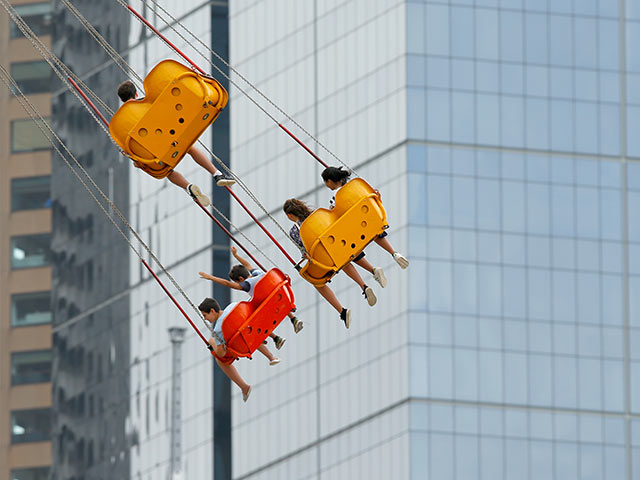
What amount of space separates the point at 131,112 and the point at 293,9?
63.1m

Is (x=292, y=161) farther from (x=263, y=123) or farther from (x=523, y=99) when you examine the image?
(x=523, y=99)

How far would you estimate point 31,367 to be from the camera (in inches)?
5182

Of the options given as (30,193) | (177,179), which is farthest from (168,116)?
(30,193)

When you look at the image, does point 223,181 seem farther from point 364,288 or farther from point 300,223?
point 364,288

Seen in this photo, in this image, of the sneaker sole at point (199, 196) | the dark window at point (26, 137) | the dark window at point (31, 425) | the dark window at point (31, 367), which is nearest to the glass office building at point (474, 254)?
the dark window at point (31, 425)

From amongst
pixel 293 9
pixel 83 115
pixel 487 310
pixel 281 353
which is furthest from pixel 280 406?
pixel 83 115

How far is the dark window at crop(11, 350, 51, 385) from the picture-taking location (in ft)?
429

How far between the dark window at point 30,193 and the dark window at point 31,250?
5.79ft

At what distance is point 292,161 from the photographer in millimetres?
102875

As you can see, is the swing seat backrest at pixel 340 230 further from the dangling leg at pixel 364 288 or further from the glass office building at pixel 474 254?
the glass office building at pixel 474 254

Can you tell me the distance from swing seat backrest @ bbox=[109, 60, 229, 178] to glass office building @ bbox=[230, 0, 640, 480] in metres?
51.7

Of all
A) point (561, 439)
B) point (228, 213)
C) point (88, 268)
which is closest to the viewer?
point (561, 439)

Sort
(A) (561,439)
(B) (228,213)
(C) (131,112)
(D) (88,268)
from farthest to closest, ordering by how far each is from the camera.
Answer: (D) (88,268) < (B) (228,213) < (A) (561,439) < (C) (131,112)

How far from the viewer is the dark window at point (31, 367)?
131m
